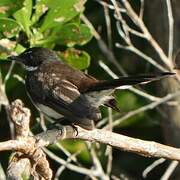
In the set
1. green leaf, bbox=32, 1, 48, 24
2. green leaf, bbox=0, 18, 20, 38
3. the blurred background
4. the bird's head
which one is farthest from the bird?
green leaf, bbox=0, 18, 20, 38

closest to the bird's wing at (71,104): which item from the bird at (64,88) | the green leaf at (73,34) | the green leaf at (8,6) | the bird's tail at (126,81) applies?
the bird at (64,88)

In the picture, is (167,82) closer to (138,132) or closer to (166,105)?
(166,105)

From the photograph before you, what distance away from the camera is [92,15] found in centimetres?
662

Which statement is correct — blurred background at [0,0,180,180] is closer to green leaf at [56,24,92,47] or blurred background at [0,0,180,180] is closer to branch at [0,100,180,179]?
green leaf at [56,24,92,47]

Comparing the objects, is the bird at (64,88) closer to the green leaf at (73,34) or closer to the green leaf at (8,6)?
the green leaf at (73,34)

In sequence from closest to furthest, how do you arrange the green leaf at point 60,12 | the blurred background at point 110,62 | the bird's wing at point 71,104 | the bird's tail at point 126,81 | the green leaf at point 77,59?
the bird's tail at point 126,81, the bird's wing at point 71,104, the green leaf at point 60,12, the blurred background at point 110,62, the green leaf at point 77,59

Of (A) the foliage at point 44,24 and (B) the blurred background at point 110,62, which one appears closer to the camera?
(A) the foliage at point 44,24

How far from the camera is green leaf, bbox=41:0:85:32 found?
14.2ft

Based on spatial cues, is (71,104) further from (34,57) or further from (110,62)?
(110,62)

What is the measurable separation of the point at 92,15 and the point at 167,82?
0.97 m

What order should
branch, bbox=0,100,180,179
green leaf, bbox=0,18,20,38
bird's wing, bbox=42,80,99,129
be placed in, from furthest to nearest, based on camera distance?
green leaf, bbox=0,18,20,38
bird's wing, bbox=42,80,99,129
branch, bbox=0,100,180,179

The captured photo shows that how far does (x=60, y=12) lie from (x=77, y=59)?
20.5 inches

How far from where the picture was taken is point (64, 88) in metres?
4.44

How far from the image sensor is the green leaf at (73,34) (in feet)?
14.9
